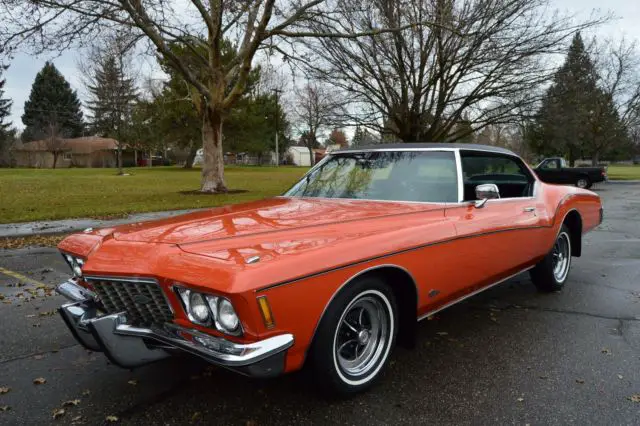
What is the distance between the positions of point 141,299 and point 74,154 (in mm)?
65010

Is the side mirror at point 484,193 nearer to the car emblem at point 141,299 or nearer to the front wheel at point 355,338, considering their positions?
the front wheel at point 355,338

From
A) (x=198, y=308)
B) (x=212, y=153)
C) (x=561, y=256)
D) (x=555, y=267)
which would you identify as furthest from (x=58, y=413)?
(x=212, y=153)

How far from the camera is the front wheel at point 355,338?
248 centimetres

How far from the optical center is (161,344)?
2352 millimetres

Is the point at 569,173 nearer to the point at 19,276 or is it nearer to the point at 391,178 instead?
the point at 391,178

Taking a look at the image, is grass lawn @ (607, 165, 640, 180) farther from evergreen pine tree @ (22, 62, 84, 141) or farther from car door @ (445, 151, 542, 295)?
evergreen pine tree @ (22, 62, 84, 141)

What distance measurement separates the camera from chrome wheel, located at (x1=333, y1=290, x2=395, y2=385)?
8.96 feet

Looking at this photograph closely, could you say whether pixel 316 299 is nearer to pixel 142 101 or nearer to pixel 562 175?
pixel 562 175

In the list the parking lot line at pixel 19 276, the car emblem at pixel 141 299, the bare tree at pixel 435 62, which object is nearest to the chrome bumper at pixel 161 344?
the car emblem at pixel 141 299

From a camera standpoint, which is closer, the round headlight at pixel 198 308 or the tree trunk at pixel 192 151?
the round headlight at pixel 198 308

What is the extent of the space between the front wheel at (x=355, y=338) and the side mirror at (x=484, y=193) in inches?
49.6

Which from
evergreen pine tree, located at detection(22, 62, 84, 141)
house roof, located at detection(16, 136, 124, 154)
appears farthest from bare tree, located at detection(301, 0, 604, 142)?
evergreen pine tree, located at detection(22, 62, 84, 141)

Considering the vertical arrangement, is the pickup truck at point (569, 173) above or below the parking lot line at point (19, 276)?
above

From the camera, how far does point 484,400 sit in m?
2.74
